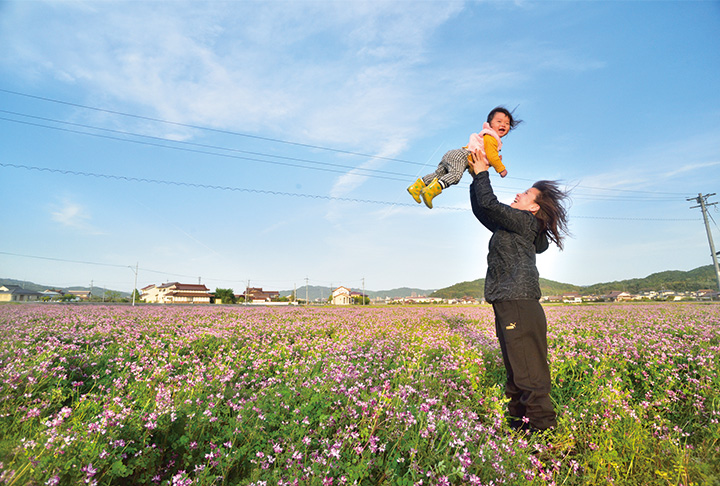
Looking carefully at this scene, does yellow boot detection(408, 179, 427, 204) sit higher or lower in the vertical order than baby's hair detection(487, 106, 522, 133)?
lower

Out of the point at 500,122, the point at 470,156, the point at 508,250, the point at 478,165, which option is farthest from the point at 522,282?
the point at 500,122

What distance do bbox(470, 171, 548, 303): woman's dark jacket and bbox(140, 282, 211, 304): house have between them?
102 meters

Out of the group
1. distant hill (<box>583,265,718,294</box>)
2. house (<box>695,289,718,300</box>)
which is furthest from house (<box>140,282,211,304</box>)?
distant hill (<box>583,265,718,294</box>)

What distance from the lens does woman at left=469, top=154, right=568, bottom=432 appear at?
3154mm

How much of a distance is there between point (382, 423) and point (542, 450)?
1513mm

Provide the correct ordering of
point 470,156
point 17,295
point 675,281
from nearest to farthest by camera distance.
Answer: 1. point 470,156
2. point 17,295
3. point 675,281

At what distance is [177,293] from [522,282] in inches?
4543

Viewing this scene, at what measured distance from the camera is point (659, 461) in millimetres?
2904

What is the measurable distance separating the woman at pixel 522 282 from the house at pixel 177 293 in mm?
102075

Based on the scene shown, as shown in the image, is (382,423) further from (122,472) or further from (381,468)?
(122,472)

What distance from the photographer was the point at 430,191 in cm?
384

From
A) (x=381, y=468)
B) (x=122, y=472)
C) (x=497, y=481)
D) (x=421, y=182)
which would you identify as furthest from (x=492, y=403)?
(x=122, y=472)

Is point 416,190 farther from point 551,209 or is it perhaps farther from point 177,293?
point 177,293

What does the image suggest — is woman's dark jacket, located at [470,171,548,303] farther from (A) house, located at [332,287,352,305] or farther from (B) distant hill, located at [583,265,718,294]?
(A) house, located at [332,287,352,305]
